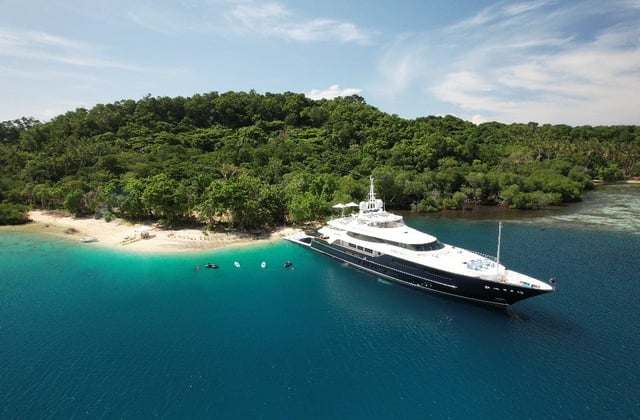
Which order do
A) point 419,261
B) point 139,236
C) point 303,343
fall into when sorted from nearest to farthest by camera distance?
point 303,343
point 419,261
point 139,236

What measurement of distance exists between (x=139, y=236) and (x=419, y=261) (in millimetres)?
40453

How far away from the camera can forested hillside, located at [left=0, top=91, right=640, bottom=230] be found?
2265 inches

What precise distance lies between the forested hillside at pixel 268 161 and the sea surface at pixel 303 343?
656 inches

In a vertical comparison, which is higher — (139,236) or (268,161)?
(268,161)

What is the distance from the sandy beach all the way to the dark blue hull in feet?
59.6

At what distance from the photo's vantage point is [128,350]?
2498 cm

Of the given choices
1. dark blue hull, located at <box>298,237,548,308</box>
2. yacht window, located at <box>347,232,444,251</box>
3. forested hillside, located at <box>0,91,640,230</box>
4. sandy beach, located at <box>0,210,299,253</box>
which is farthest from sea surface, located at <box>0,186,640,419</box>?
forested hillside, located at <box>0,91,640,230</box>

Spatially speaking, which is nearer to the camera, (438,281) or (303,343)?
(303,343)

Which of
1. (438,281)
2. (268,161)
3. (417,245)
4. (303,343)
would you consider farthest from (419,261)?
(268,161)

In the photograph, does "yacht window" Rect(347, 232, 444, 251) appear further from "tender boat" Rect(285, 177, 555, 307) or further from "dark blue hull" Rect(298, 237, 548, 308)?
"dark blue hull" Rect(298, 237, 548, 308)

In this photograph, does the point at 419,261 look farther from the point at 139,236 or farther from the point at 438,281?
the point at 139,236

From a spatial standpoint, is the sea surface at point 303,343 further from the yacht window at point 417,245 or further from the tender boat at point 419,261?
the yacht window at point 417,245

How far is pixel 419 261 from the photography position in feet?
111

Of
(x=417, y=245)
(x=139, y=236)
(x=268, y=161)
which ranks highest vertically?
(x=268, y=161)
